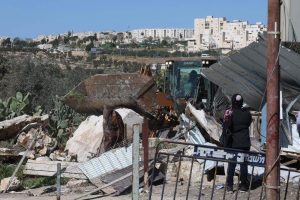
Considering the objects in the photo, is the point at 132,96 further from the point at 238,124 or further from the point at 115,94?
the point at 238,124

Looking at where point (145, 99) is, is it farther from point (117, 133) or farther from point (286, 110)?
point (286, 110)

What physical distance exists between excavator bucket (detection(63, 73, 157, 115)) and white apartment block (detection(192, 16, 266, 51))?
51.8 m

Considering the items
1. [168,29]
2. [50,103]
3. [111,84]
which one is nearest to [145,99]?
[111,84]

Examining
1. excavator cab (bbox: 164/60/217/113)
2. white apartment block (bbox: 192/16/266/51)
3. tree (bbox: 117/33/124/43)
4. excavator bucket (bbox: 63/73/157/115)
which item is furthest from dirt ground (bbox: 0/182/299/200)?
tree (bbox: 117/33/124/43)

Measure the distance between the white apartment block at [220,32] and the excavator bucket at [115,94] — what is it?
51805 mm

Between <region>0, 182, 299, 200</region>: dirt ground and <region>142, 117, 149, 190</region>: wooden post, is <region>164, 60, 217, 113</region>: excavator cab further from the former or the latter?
<region>142, 117, 149, 190</region>: wooden post

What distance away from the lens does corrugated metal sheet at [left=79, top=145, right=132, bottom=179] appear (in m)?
11.9

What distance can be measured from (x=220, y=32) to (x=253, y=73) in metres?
77.2

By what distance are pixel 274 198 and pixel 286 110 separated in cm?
692

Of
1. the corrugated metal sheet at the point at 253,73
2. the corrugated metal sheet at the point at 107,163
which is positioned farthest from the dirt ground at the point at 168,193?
the corrugated metal sheet at the point at 253,73

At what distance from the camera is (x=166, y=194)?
10.2 m

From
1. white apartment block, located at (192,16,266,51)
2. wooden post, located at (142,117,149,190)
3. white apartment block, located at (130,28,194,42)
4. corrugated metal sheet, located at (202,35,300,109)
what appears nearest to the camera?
wooden post, located at (142,117,149,190)

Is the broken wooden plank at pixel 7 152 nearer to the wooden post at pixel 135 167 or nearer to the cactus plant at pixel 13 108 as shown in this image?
the cactus plant at pixel 13 108

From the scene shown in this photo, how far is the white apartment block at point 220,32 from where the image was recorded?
7550cm
